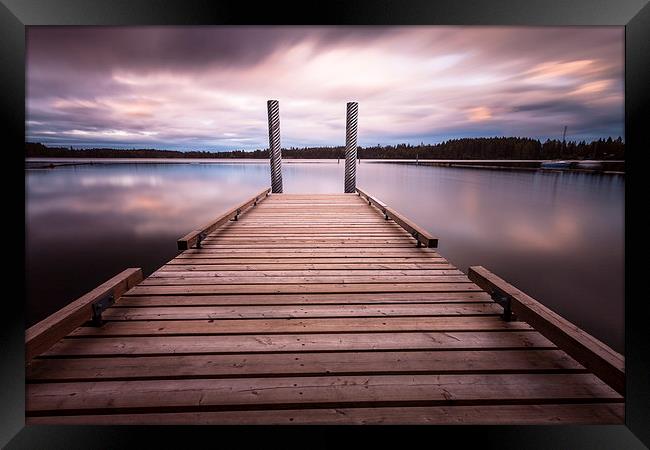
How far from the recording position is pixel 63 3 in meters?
1.49

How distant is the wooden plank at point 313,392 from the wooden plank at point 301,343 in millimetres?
323

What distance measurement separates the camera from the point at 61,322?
7.82ft

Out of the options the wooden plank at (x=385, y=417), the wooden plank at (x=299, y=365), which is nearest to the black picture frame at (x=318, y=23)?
the wooden plank at (x=385, y=417)

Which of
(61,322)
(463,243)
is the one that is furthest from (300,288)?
(463,243)

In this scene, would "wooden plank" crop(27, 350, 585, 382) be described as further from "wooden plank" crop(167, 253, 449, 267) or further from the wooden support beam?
the wooden support beam

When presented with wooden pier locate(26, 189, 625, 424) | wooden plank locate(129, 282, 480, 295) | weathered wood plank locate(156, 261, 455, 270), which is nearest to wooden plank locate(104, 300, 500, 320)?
wooden pier locate(26, 189, 625, 424)

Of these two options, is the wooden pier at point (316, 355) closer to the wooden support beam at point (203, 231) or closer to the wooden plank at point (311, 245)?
the wooden support beam at point (203, 231)

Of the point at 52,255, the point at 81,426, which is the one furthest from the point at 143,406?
the point at 52,255

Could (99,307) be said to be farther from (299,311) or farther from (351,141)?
(351,141)

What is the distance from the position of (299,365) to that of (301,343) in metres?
0.28

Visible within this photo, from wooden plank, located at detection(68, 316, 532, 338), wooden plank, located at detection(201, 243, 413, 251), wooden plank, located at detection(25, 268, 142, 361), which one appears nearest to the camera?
wooden plank, located at detection(25, 268, 142, 361)

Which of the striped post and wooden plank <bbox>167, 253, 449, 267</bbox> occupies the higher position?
the striped post

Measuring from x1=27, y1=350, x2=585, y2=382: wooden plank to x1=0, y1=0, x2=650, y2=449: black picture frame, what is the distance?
0.50 m

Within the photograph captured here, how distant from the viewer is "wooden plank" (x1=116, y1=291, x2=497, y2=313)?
10.6 ft
